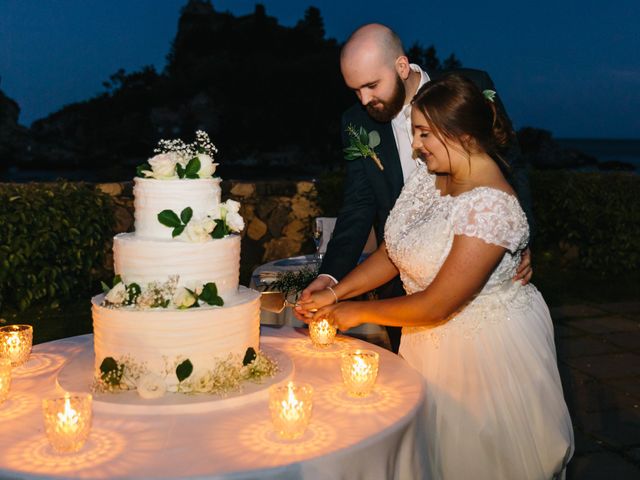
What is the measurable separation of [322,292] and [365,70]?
3.88 ft

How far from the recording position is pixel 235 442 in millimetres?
2139

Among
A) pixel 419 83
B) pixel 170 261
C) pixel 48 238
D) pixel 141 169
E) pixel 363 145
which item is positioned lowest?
pixel 48 238

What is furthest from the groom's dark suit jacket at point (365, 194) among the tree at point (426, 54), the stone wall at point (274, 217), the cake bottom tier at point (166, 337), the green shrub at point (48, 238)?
the tree at point (426, 54)

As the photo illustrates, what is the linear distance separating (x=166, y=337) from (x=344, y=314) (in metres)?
0.86

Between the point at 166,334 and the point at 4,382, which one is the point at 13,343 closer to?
the point at 4,382

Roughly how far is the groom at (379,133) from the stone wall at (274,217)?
21.7ft

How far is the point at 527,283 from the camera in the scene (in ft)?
9.87

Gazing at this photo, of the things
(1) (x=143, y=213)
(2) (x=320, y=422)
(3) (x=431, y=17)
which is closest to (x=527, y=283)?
(2) (x=320, y=422)

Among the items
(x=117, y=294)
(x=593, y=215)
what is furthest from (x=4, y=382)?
(x=593, y=215)

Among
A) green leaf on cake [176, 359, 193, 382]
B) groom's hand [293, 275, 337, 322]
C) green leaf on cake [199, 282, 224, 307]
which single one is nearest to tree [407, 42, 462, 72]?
groom's hand [293, 275, 337, 322]

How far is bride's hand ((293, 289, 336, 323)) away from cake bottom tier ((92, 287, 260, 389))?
0.73 metres

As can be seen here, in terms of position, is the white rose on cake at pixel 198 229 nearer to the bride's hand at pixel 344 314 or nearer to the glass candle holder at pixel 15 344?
the bride's hand at pixel 344 314

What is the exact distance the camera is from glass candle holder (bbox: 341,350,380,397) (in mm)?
2506

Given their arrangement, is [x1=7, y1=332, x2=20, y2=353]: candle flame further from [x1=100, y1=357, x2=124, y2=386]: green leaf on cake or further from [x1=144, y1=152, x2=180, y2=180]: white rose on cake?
[x1=144, y1=152, x2=180, y2=180]: white rose on cake
